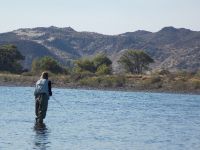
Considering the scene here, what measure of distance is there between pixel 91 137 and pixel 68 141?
71.5 inches

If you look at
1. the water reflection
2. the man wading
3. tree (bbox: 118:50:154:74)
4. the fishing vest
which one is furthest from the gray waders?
tree (bbox: 118:50:154:74)

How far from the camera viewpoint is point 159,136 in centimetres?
2770

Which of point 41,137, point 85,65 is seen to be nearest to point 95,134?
point 41,137

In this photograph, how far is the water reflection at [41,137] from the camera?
22641 mm

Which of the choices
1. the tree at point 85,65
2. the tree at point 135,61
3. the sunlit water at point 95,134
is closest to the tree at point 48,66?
the tree at point 85,65

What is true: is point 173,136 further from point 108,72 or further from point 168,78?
point 108,72

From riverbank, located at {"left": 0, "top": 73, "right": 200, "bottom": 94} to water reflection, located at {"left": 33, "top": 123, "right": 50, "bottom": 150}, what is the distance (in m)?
79.4

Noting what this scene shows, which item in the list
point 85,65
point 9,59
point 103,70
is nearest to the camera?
point 103,70

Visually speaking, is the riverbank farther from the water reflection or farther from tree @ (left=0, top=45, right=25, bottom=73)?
the water reflection

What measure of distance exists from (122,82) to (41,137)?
3502 inches

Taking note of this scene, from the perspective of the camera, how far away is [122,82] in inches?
4493

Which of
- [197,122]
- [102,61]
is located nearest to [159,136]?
[197,122]

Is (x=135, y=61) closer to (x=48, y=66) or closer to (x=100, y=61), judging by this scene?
(x=100, y=61)

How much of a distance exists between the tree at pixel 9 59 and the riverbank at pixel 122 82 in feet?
47.4
